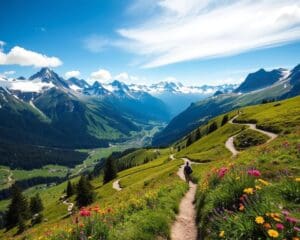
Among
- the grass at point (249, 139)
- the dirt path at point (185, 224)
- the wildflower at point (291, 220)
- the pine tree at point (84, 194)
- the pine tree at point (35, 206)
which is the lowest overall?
the pine tree at point (35, 206)

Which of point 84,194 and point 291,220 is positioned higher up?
point 291,220

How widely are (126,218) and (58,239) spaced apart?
13.5 feet

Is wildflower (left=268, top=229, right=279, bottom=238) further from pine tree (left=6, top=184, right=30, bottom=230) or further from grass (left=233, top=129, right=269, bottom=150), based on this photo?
pine tree (left=6, top=184, right=30, bottom=230)

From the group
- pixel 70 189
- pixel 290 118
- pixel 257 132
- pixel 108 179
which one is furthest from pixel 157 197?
pixel 70 189

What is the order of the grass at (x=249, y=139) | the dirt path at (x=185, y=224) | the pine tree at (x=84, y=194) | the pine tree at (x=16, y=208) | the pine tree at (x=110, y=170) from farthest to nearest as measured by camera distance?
the pine tree at (x=110, y=170)
the pine tree at (x=16, y=208)
the pine tree at (x=84, y=194)
the grass at (x=249, y=139)
the dirt path at (x=185, y=224)

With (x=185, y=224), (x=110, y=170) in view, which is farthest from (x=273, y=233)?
(x=110, y=170)

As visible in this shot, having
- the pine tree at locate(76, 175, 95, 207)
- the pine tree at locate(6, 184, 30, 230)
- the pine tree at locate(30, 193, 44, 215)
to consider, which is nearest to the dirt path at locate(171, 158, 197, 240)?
the pine tree at locate(76, 175, 95, 207)

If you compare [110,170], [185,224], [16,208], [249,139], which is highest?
[185,224]

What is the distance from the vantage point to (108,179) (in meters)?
128

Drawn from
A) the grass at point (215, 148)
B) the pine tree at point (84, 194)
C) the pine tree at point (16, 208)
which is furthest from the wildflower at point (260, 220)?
the pine tree at point (16, 208)

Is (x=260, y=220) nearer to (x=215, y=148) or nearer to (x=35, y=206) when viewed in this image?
(x=215, y=148)

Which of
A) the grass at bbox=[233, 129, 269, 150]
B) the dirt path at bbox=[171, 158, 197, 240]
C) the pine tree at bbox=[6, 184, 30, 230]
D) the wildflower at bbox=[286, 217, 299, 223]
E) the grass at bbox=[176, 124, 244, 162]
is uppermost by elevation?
the wildflower at bbox=[286, 217, 299, 223]

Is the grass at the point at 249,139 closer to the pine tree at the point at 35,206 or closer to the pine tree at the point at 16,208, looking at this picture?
the pine tree at the point at 16,208

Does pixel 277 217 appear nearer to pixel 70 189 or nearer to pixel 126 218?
pixel 126 218
